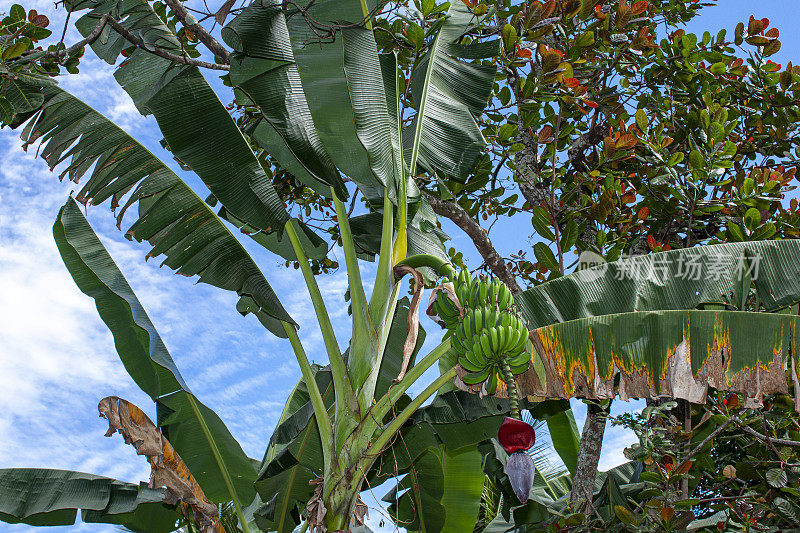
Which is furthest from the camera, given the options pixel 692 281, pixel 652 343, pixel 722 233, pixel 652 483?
pixel 722 233

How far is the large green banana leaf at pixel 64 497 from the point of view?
3.92 metres

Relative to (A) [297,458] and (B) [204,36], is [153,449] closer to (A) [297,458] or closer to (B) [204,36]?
(A) [297,458]

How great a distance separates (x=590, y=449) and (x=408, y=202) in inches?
88.8

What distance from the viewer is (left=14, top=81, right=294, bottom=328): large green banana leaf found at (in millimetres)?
3754

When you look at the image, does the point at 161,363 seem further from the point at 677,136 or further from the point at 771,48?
the point at 771,48

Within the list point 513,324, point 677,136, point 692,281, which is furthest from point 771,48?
point 513,324

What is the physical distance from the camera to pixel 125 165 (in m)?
3.81

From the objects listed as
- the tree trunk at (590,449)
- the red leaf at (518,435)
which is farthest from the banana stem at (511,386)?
the tree trunk at (590,449)

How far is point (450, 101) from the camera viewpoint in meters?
4.18

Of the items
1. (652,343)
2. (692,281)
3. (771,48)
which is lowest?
(652,343)

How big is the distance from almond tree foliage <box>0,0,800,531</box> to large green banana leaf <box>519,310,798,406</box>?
0.03 m

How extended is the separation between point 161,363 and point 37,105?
1789mm

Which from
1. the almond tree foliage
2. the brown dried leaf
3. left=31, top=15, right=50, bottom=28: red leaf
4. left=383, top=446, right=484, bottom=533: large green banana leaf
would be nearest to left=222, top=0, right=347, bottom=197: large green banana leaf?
the almond tree foliage

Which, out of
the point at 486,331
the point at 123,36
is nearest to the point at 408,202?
the point at 486,331
